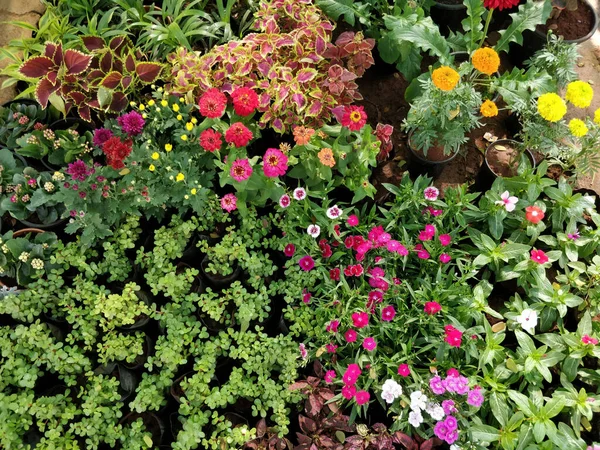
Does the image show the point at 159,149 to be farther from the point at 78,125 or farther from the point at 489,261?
the point at 489,261

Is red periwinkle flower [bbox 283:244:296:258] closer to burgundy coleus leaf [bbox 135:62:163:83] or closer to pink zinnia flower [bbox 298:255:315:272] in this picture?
pink zinnia flower [bbox 298:255:315:272]

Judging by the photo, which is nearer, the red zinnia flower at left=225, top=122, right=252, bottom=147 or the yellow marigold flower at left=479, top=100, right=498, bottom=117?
the red zinnia flower at left=225, top=122, right=252, bottom=147

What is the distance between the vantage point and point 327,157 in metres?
2.43

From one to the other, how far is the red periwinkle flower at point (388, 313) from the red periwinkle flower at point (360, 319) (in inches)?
4.4

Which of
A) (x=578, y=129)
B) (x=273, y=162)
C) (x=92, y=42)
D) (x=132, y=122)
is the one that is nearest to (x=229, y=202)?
(x=273, y=162)

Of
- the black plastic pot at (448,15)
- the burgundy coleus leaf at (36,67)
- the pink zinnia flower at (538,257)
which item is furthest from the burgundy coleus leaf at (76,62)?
the pink zinnia flower at (538,257)

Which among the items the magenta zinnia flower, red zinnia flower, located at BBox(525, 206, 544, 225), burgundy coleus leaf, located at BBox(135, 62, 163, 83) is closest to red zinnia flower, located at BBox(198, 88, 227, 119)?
the magenta zinnia flower

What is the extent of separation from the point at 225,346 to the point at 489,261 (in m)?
1.42

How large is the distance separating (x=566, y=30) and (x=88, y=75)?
10.7 ft

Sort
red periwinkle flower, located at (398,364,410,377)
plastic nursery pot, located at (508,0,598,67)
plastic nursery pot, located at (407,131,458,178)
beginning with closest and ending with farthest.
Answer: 1. red periwinkle flower, located at (398,364,410,377)
2. plastic nursery pot, located at (407,131,458,178)
3. plastic nursery pot, located at (508,0,598,67)

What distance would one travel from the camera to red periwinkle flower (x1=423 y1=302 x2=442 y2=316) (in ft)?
7.20

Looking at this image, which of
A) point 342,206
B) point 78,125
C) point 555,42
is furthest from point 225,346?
point 555,42

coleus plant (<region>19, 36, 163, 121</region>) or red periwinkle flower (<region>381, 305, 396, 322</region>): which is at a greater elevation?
coleus plant (<region>19, 36, 163, 121</region>)

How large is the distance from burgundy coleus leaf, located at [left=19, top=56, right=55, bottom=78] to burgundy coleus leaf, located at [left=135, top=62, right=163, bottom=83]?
17.7 inches
